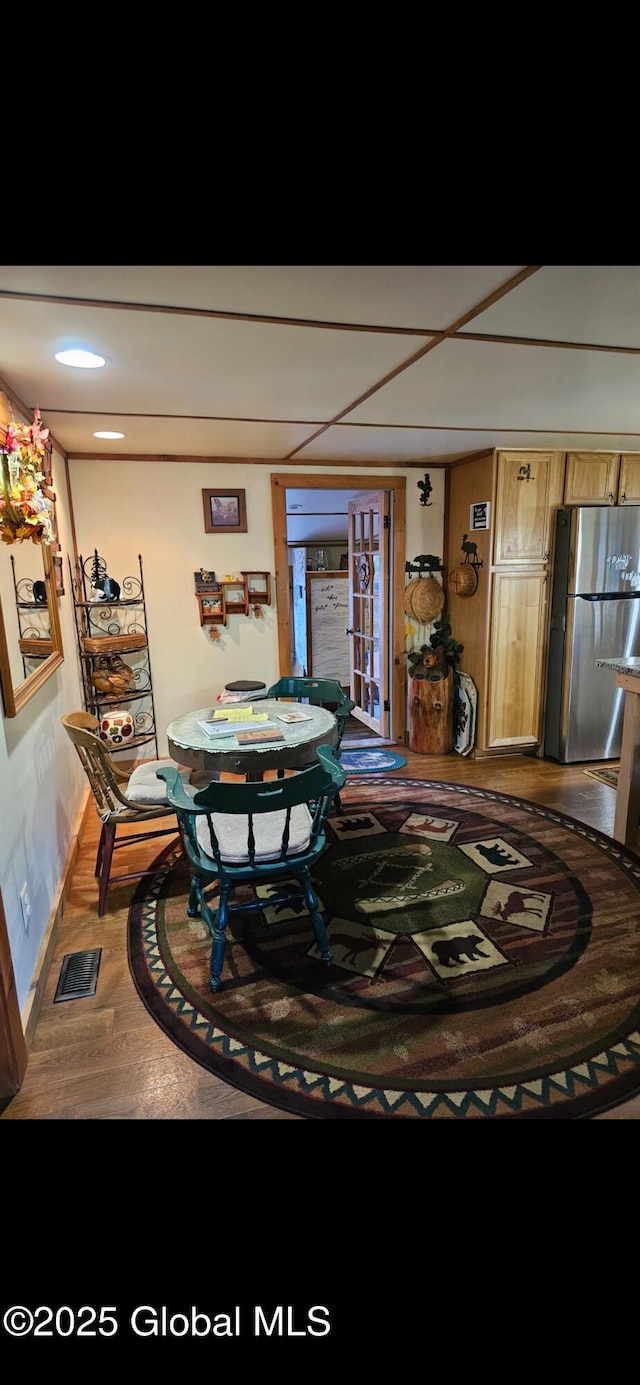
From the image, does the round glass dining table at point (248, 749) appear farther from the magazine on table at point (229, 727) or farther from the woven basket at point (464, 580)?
the woven basket at point (464, 580)

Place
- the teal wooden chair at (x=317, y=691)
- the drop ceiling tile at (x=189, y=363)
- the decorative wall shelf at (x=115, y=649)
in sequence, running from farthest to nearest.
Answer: the decorative wall shelf at (x=115, y=649)
the teal wooden chair at (x=317, y=691)
the drop ceiling tile at (x=189, y=363)

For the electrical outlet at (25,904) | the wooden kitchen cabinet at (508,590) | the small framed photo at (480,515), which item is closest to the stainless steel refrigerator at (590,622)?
the wooden kitchen cabinet at (508,590)

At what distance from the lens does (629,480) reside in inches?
162

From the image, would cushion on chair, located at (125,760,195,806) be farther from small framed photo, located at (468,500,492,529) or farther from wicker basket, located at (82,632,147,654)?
small framed photo, located at (468,500,492,529)

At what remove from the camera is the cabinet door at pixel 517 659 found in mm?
4082

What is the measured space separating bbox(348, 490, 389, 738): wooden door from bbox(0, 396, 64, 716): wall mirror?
2.60 meters

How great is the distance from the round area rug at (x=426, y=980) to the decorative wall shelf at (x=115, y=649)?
134cm

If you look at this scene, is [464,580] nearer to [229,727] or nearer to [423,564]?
[423,564]

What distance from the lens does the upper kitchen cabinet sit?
3994mm

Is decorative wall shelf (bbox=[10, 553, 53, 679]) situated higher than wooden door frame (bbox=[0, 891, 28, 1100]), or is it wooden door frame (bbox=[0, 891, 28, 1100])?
decorative wall shelf (bbox=[10, 553, 53, 679])

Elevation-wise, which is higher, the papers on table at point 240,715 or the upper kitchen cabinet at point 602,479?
the upper kitchen cabinet at point 602,479

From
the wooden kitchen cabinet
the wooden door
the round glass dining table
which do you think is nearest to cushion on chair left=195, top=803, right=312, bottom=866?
the round glass dining table

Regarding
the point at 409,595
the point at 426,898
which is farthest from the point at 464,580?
the point at 426,898
